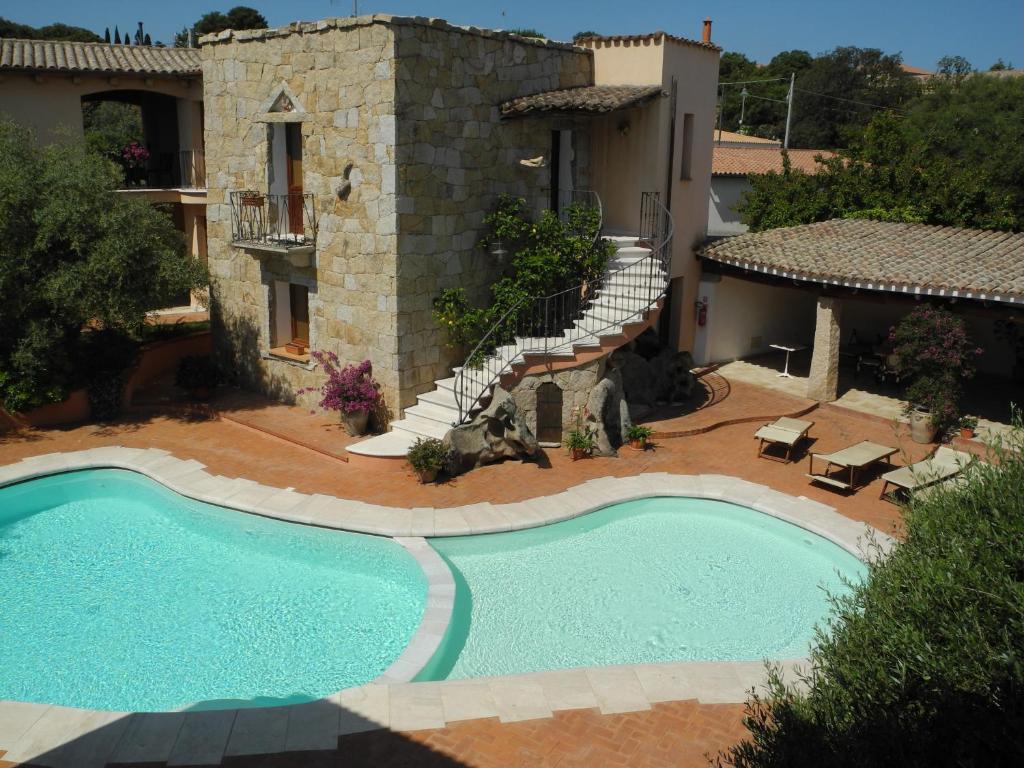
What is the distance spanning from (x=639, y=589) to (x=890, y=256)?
1033 centimetres

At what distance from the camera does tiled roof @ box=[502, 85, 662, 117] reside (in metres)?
15.8

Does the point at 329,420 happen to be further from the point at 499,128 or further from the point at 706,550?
the point at 706,550

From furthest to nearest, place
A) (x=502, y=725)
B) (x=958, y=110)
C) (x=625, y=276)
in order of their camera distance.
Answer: (x=958, y=110), (x=625, y=276), (x=502, y=725)

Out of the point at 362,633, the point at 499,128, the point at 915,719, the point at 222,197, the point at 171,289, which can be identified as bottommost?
the point at 362,633

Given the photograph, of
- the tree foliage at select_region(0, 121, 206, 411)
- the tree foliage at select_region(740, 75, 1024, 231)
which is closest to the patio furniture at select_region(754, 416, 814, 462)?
the tree foliage at select_region(740, 75, 1024, 231)

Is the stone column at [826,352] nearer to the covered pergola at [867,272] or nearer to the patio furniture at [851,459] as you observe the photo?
the covered pergola at [867,272]

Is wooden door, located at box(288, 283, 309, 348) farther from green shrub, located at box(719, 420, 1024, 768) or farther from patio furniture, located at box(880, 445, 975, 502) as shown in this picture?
green shrub, located at box(719, 420, 1024, 768)

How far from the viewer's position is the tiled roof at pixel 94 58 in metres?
20.7

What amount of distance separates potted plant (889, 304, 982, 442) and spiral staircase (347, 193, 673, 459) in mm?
4776

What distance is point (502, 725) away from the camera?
8.02m

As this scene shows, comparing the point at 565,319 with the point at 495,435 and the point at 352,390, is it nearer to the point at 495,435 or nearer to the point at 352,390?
the point at 495,435

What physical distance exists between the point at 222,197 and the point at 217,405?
447cm

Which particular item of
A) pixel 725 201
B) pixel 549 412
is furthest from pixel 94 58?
pixel 725 201

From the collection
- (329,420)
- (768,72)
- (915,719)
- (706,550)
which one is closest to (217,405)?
(329,420)
